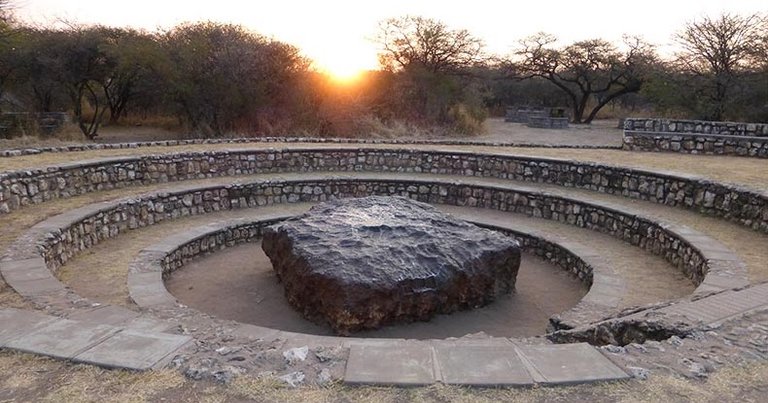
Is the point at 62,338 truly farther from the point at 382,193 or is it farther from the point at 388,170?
the point at 388,170

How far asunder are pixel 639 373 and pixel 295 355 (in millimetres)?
2053

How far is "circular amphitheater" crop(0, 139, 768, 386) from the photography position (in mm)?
3363

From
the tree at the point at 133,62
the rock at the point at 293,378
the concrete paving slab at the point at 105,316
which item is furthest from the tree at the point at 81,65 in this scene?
the rock at the point at 293,378

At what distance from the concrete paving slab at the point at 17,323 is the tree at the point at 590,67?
34858mm

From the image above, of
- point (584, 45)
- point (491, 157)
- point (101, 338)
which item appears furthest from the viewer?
point (584, 45)

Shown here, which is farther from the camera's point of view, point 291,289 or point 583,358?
point 291,289

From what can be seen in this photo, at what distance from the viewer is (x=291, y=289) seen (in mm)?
6844

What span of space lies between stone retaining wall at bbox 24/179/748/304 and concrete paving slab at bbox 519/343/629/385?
2.85 m

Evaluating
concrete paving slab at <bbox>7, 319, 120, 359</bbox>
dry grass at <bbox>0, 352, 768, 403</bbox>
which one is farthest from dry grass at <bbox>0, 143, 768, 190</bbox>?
concrete paving slab at <bbox>7, 319, 120, 359</bbox>

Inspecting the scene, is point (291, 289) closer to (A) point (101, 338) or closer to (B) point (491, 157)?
(A) point (101, 338)

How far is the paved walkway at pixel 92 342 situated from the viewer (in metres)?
3.24

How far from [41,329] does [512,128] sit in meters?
28.2

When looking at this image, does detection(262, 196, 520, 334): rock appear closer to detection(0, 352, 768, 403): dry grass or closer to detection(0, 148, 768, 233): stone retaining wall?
detection(0, 352, 768, 403): dry grass

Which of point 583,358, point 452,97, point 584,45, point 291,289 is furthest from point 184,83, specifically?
point 584,45
